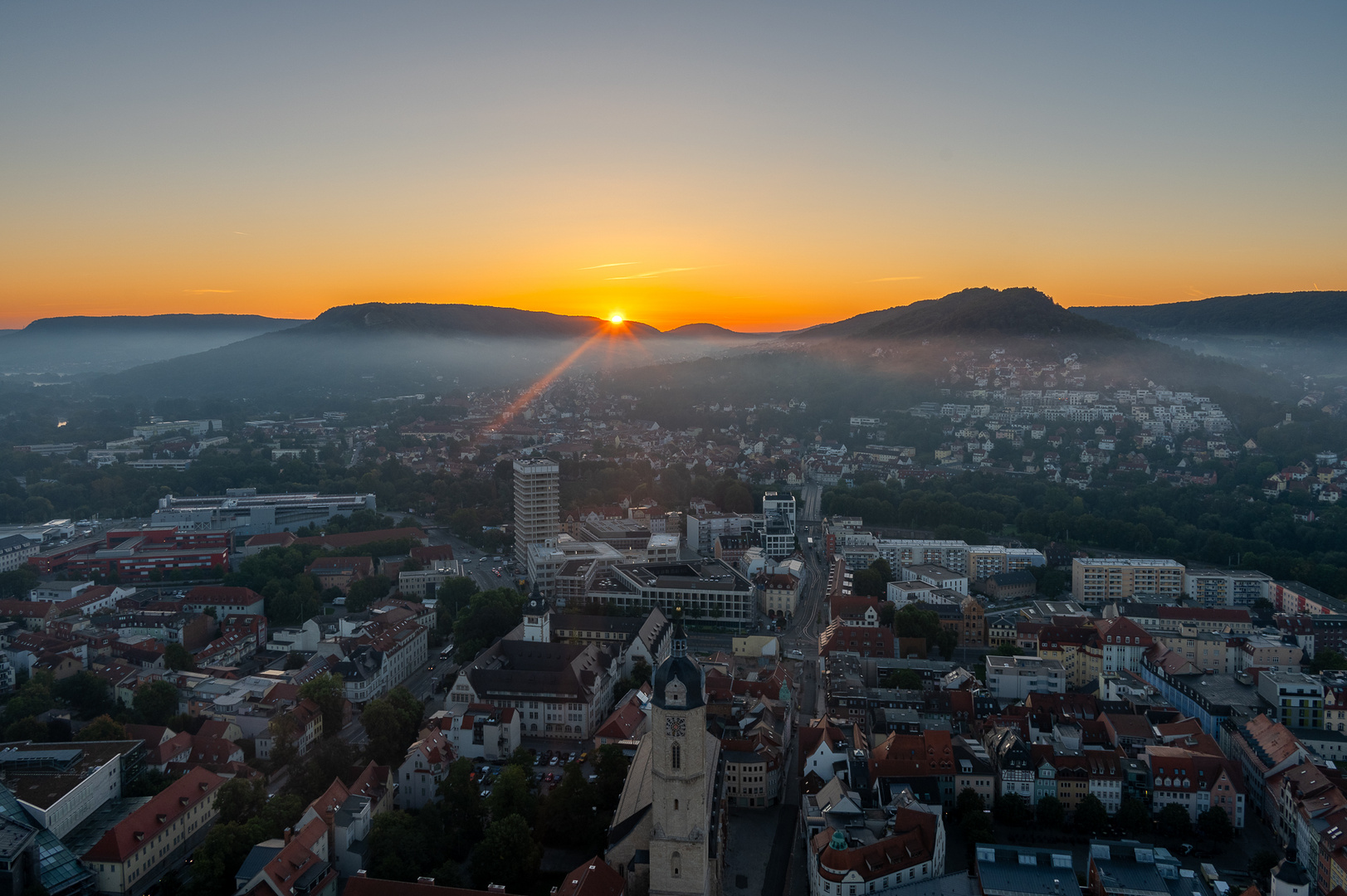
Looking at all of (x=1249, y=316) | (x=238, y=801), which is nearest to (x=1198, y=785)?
(x=238, y=801)

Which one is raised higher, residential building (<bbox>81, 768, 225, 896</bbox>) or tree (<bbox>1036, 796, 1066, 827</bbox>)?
residential building (<bbox>81, 768, 225, 896</bbox>)

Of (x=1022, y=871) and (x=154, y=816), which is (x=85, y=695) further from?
(x=1022, y=871)

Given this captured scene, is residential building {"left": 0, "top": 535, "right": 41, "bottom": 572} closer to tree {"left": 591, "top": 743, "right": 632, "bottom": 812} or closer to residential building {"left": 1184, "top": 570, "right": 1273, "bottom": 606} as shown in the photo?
tree {"left": 591, "top": 743, "right": 632, "bottom": 812}

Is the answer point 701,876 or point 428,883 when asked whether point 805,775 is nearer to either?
point 701,876

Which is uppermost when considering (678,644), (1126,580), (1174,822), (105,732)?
(678,644)

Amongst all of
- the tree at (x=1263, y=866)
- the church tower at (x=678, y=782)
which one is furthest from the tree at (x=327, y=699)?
the tree at (x=1263, y=866)

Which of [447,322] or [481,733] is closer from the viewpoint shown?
[481,733]

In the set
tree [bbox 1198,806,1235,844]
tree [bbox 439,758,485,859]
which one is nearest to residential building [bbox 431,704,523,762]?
tree [bbox 439,758,485,859]
